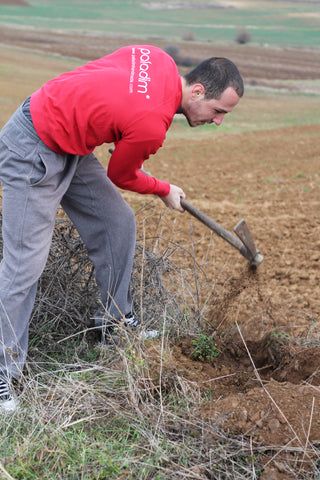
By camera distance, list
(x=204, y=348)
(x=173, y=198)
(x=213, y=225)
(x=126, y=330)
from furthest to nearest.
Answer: (x=213, y=225), (x=173, y=198), (x=204, y=348), (x=126, y=330)

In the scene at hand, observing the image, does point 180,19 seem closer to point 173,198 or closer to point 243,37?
point 243,37

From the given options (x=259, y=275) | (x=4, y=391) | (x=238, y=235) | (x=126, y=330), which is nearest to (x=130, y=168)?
(x=126, y=330)

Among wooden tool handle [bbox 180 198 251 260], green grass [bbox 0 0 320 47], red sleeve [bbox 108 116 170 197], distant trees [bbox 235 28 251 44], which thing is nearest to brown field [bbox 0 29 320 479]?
wooden tool handle [bbox 180 198 251 260]

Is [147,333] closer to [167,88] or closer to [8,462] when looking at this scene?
[8,462]

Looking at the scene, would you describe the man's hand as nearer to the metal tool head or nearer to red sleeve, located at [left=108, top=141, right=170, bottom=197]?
red sleeve, located at [left=108, top=141, right=170, bottom=197]

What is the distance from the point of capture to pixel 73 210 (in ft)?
9.72

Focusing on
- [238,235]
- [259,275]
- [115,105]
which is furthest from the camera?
[259,275]

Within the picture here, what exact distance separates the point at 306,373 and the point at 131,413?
1205mm

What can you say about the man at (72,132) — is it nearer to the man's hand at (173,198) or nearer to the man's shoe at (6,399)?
the man's shoe at (6,399)

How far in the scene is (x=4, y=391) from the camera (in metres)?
2.56

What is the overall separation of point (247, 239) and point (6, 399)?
6.74ft

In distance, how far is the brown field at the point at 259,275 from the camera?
7.54 feet

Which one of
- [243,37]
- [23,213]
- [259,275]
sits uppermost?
[23,213]

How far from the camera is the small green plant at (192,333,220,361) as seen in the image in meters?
2.97
